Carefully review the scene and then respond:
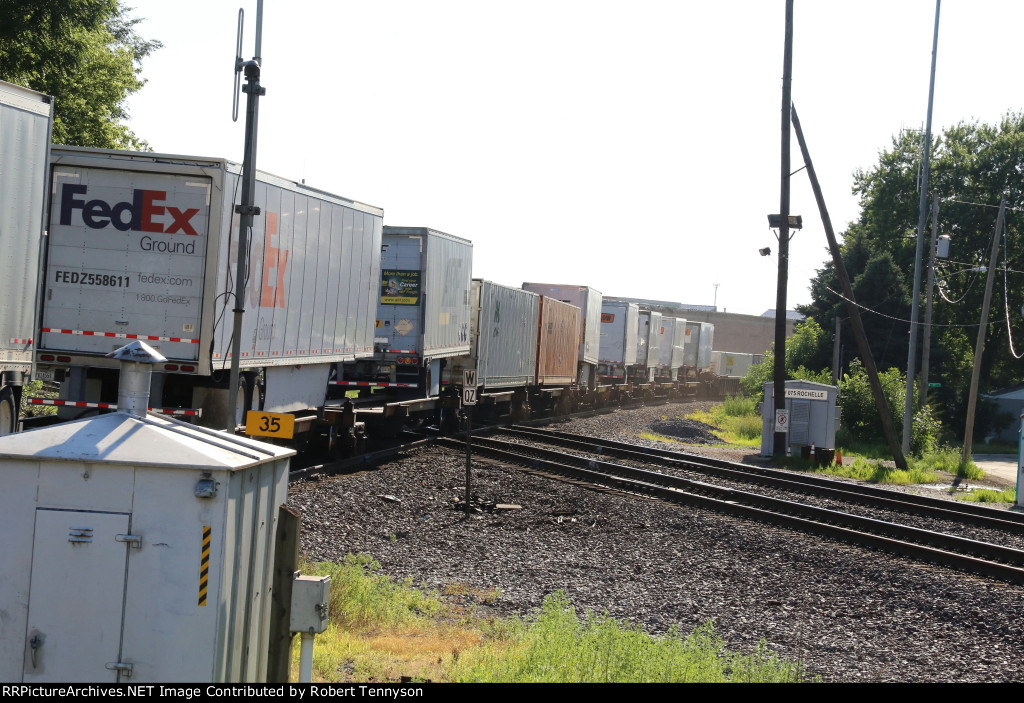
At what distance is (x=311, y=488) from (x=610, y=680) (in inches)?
315

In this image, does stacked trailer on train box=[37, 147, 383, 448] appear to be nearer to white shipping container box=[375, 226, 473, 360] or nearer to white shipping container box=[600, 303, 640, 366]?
white shipping container box=[375, 226, 473, 360]

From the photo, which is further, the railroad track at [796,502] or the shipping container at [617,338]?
the shipping container at [617,338]

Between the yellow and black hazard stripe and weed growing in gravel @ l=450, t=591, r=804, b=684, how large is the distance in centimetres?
238

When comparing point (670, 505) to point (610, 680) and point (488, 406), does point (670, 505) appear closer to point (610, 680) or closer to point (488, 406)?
point (610, 680)

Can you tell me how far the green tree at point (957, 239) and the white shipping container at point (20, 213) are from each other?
42.8 m

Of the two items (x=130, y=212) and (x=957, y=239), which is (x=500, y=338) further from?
(x=957, y=239)

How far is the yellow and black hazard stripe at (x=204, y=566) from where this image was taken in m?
4.72

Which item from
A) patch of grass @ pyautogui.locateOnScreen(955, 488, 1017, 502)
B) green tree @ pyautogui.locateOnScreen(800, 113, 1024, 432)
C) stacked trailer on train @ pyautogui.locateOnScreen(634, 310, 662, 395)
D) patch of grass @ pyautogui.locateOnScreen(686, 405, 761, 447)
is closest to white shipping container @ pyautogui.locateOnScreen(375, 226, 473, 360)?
patch of grass @ pyautogui.locateOnScreen(955, 488, 1017, 502)

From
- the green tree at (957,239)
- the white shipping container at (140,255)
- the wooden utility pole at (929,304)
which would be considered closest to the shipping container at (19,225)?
the white shipping container at (140,255)

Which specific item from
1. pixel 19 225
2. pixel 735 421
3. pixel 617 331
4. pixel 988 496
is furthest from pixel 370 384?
pixel 617 331

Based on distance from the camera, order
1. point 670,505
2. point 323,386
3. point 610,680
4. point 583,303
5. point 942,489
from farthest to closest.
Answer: point 583,303 < point 942,489 < point 323,386 < point 670,505 < point 610,680

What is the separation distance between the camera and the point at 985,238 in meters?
57.8

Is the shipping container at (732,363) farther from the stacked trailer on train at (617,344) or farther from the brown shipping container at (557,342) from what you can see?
the brown shipping container at (557,342)

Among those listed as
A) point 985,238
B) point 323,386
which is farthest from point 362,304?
point 985,238
